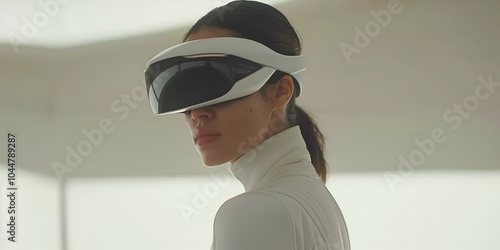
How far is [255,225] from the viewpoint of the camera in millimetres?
515

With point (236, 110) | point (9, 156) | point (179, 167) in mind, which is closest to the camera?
point (236, 110)

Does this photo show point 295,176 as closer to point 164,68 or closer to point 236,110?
point 236,110

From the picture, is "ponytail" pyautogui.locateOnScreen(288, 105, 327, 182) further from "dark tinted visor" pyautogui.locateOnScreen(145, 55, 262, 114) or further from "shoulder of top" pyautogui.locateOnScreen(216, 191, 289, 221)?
"shoulder of top" pyautogui.locateOnScreen(216, 191, 289, 221)

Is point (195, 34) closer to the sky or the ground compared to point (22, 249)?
closer to the sky

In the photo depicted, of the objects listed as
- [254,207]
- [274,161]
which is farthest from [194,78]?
[254,207]

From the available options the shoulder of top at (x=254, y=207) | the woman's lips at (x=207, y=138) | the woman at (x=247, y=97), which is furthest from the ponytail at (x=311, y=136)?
the shoulder of top at (x=254, y=207)

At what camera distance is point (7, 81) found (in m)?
1.65

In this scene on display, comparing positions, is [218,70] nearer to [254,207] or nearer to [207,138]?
[207,138]

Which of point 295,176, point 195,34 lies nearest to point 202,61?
point 195,34

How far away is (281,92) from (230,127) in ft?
0.31

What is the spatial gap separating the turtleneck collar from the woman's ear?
38 mm

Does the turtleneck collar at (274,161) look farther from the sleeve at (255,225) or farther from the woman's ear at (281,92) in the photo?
the sleeve at (255,225)

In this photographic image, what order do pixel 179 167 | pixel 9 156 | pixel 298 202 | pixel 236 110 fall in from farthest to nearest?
pixel 179 167 < pixel 9 156 < pixel 236 110 < pixel 298 202

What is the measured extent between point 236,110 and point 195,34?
0.15 metres
